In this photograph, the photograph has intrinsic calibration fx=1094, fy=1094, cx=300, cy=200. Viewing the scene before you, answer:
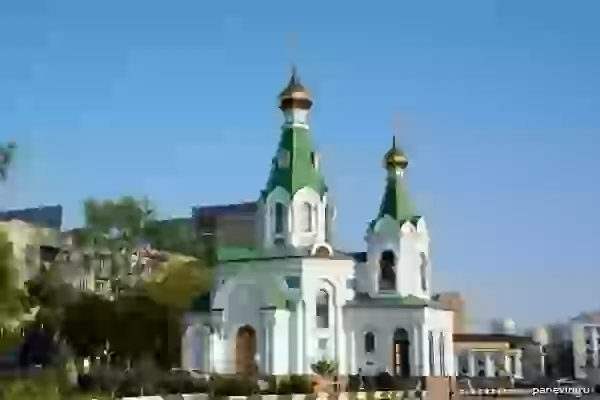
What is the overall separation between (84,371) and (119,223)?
27.8 ft

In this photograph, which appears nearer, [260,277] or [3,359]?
[3,359]

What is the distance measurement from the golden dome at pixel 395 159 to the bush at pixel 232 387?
1842 centimetres

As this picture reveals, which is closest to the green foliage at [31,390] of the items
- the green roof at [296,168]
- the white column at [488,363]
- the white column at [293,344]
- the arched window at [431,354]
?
the white column at [293,344]

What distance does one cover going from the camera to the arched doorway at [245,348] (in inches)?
1917

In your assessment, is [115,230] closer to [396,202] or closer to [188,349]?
[188,349]

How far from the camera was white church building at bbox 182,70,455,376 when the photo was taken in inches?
1908

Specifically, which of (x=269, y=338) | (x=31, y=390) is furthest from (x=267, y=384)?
(x=31, y=390)

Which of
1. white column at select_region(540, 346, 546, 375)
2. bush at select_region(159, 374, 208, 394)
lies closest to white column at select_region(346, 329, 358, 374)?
bush at select_region(159, 374, 208, 394)

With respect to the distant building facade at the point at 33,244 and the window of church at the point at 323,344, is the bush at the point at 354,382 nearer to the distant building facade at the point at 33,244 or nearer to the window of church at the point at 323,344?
the window of church at the point at 323,344

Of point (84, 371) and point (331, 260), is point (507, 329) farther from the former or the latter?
point (84, 371)

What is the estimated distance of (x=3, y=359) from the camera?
44469 millimetres

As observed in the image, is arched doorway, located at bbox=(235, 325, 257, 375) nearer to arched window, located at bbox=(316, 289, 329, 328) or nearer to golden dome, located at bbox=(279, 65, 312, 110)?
arched window, located at bbox=(316, 289, 329, 328)

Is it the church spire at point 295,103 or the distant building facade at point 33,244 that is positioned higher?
the church spire at point 295,103

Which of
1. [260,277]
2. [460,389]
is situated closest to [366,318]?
[260,277]
